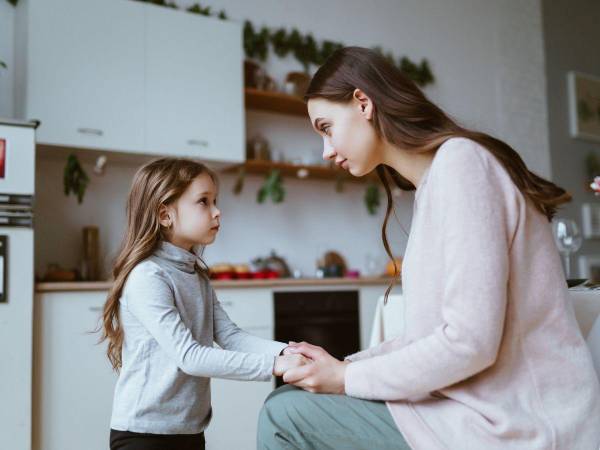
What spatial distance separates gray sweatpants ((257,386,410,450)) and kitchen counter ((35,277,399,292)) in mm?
1884

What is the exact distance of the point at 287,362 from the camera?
128 centimetres

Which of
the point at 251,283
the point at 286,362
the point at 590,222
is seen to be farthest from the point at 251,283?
the point at 590,222

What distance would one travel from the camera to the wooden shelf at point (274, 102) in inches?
148

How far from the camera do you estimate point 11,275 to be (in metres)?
2.53

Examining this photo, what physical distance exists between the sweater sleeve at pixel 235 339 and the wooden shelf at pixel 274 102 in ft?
7.40

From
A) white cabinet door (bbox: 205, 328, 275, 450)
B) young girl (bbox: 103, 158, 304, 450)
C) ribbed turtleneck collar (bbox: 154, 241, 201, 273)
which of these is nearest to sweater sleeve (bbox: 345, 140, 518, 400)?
young girl (bbox: 103, 158, 304, 450)

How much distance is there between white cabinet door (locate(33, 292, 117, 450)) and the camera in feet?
8.71

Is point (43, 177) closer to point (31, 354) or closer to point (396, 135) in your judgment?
point (31, 354)

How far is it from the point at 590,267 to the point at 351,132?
5560 mm

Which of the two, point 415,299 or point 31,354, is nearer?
point 415,299

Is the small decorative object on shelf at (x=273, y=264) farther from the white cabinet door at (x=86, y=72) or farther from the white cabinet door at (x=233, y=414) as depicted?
the white cabinet door at (x=86, y=72)

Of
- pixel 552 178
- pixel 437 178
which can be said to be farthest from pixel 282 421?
pixel 552 178

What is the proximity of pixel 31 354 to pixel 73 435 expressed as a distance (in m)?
0.42

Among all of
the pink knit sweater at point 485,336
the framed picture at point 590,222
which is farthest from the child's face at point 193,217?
the framed picture at point 590,222
